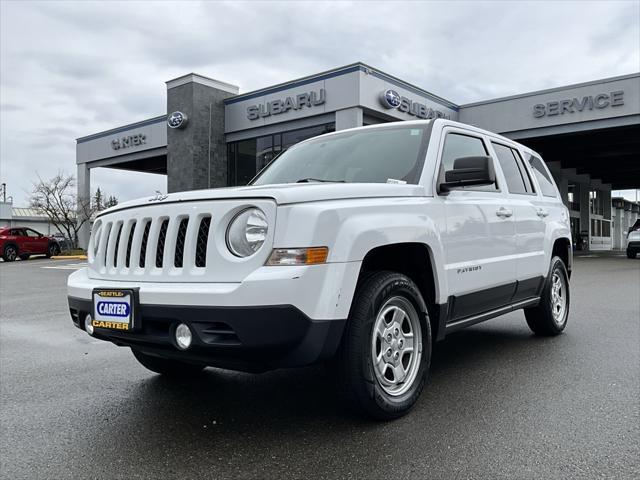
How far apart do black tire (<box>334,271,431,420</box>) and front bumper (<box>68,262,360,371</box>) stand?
14cm

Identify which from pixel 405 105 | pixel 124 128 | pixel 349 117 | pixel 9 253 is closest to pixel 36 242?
pixel 9 253

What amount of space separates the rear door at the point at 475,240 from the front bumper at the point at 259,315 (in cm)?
116

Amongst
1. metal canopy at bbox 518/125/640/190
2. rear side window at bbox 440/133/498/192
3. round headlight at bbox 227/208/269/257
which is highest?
metal canopy at bbox 518/125/640/190

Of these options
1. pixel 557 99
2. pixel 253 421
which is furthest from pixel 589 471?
pixel 557 99

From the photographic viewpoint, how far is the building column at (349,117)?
19.9 metres

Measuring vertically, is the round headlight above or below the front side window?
below

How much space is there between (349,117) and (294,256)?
59.1 feet

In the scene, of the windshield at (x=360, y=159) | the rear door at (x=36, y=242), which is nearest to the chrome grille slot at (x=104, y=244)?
the windshield at (x=360, y=159)

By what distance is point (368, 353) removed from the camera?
2955mm

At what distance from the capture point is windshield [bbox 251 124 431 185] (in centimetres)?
376

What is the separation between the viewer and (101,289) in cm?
314

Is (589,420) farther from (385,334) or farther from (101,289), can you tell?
(101,289)

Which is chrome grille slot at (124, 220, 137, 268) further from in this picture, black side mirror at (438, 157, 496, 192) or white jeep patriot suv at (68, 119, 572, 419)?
black side mirror at (438, 157, 496, 192)

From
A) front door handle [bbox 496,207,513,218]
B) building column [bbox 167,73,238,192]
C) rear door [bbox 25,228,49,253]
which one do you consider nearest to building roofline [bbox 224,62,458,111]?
building column [bbox 167,73,238,192]
